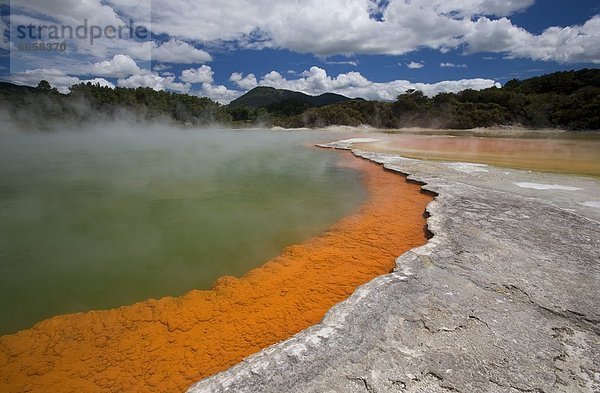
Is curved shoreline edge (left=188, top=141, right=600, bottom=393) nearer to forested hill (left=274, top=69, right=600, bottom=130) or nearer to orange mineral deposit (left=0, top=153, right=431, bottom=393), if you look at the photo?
orange mineral deposit (left=0, top=153, right=431, bottom=393)

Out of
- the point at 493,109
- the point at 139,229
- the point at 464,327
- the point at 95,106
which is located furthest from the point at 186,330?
the point at 95,106

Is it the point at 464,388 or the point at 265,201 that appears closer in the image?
the point at 464,388

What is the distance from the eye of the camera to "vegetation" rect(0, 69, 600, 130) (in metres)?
44.2

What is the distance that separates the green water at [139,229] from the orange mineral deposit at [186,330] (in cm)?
34

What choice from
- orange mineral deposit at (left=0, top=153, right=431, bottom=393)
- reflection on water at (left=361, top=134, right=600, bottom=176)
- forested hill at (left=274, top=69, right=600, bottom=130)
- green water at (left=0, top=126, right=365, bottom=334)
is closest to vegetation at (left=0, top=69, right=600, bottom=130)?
forested hill at (left=274, top=69, right=600, bottom=130)

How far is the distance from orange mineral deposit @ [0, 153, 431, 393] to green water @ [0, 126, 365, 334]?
0.34m

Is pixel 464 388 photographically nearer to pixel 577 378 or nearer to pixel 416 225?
pixel 577 378

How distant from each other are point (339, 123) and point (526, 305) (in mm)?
58118

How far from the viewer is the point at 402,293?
3369mm

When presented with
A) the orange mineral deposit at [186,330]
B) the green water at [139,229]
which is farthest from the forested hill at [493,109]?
the orange mineral deposit at [186,330]

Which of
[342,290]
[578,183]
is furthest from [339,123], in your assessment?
[342,290]

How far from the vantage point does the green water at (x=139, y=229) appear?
4219 mm

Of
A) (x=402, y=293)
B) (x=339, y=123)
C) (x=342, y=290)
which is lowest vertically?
(x=342, y=290)

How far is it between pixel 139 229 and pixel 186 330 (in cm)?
343
